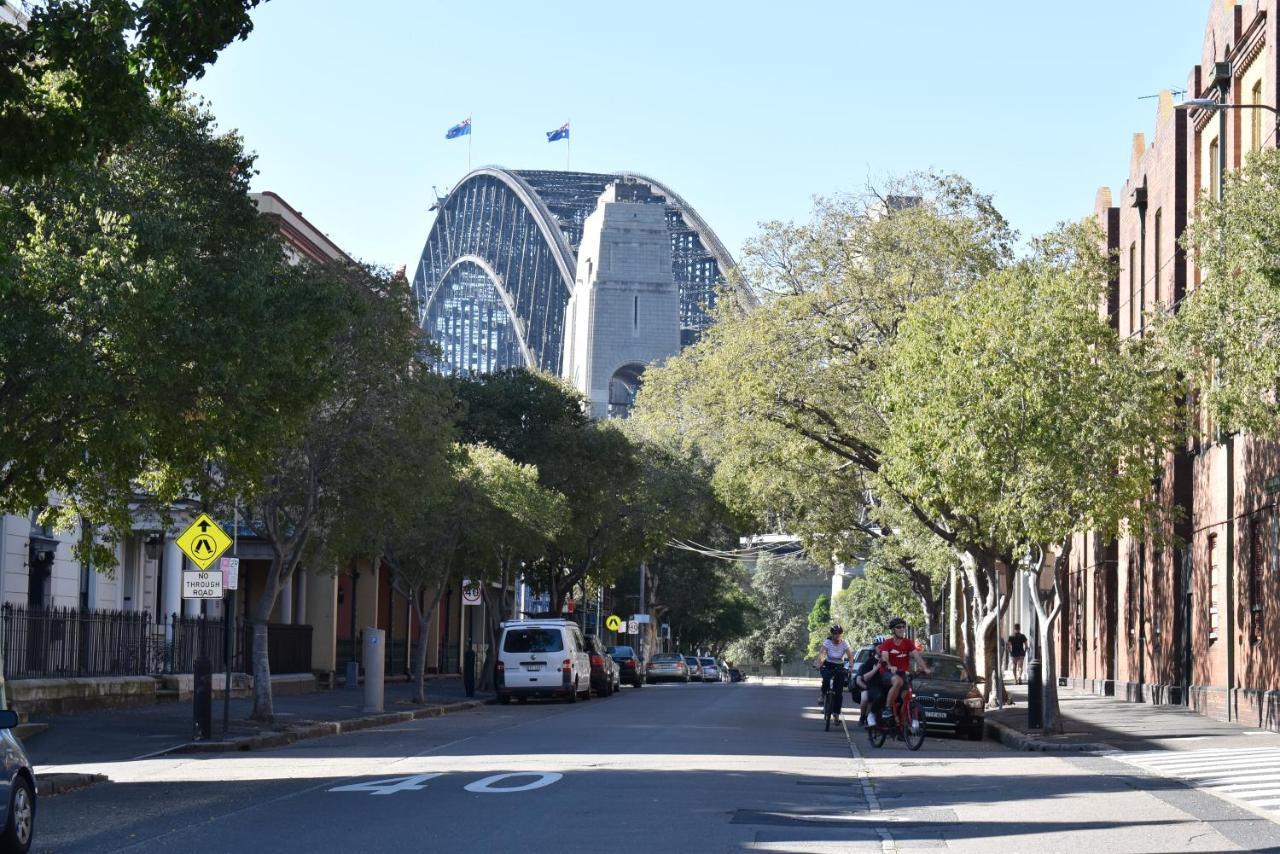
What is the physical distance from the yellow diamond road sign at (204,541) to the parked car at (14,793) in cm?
1086

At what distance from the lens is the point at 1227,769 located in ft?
67.1

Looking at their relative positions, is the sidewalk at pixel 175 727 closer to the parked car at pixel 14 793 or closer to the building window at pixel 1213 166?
the parked car at pixel 14 793

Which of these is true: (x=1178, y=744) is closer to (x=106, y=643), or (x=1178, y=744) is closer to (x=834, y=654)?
(x=834, y=654)

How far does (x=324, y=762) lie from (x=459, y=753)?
180cm

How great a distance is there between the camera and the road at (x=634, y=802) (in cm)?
1264

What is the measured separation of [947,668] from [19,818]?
20.7 m

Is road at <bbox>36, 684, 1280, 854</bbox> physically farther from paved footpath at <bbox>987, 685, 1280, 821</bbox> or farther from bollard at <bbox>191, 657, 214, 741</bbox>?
bollard at <bbox>191, 657, 214, 741</bbox>

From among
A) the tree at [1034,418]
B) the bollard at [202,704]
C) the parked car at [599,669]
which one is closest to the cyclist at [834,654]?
the tree at [1034,418]

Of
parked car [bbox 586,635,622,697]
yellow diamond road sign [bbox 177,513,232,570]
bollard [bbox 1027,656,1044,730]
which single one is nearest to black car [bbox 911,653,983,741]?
bollard [bbox 1027,656,1044,730]

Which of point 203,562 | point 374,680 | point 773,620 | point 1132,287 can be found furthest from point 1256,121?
point 773,620

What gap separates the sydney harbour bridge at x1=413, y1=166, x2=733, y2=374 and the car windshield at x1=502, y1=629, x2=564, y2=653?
391 ft

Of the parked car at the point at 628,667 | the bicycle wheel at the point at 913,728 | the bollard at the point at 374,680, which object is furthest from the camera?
the parked car at the point at 628,667

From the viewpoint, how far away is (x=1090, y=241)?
123 ft

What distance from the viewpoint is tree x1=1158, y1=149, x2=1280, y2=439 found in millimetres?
17891
